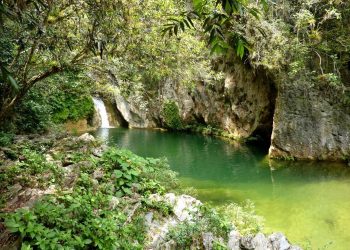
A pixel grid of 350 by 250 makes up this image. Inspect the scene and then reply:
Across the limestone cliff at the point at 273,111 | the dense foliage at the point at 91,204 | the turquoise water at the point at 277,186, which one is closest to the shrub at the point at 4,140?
the dense foliage at the point at 91,204

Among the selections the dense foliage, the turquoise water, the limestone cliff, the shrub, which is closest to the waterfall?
the limestone cliff

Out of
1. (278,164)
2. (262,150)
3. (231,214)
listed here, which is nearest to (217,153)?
(262,150)

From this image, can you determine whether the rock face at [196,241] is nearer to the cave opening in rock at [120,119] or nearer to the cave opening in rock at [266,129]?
the cave opening in rock at [266,129]

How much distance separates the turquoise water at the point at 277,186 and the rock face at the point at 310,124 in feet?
2.36

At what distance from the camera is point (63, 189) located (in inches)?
228

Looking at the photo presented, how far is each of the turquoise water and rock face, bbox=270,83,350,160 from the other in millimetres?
721

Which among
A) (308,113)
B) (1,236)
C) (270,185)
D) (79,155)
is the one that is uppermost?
(308,113)

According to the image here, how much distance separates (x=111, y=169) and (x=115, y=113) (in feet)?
81.8

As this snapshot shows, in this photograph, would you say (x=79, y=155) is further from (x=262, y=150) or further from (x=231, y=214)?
(x=262, y=150)

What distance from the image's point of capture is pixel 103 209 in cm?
532

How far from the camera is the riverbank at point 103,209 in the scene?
13.8 ft

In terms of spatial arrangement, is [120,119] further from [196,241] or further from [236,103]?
[196,241]

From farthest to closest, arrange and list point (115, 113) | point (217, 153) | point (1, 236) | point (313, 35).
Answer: point (115, 113) < point (217, 153) < point (313, 35) < point (1, 236)

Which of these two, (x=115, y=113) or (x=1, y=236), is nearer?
(x=1, y=236)
